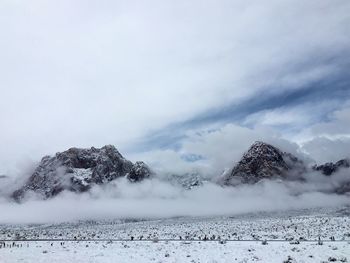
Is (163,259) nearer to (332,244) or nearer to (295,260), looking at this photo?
(295,260)

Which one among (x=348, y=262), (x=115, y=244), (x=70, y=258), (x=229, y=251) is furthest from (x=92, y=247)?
(x=348, y=262)

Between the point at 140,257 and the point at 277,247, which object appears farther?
the point at 277,247

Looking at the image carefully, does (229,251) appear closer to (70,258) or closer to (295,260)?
(295,260)

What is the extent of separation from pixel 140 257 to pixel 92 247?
27.9 ft

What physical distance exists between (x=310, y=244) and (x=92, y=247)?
62.0 ft

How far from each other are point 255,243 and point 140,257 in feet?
37.5

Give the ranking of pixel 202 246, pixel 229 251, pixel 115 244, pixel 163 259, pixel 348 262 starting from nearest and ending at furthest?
pixel 348 262, pixel 163 259, pixel 229 251, pixel 202 246, pixel 115 244

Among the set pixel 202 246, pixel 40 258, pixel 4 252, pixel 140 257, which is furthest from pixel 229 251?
pixel 4 252

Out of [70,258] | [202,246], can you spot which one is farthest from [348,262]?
[70,258]

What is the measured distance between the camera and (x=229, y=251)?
36.1 m

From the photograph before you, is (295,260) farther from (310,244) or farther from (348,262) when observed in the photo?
(310,244)

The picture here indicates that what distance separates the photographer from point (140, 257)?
34656 millimetres

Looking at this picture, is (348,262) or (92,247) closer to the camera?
(348,262)

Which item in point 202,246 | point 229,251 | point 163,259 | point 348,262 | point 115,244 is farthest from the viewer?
point 115,244
